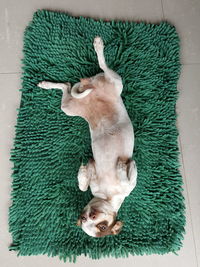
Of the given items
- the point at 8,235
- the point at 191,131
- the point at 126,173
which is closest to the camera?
the point at 126,173

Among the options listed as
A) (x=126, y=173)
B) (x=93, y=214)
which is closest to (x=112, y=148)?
(x=126, y=173)

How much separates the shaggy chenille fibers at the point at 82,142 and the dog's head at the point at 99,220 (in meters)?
0.35

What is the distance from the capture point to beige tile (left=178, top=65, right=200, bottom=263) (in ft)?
6.64

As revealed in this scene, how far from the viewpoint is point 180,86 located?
2092 millimetres

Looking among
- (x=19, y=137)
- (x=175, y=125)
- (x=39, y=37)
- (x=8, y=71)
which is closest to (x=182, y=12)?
(x=175, y=125)

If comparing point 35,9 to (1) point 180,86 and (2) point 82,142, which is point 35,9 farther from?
(1) point 180,86

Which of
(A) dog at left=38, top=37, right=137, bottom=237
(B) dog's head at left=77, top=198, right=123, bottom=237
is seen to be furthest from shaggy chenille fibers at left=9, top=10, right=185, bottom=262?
(B) dog's head at left=77, top=198, right=123, bottom=237

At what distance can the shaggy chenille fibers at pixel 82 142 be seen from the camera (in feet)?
6.30

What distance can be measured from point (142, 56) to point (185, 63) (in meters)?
0.31

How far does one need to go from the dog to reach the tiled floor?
46 cm

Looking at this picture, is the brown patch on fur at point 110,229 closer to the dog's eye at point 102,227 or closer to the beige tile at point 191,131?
the dog's eye at point 102,227

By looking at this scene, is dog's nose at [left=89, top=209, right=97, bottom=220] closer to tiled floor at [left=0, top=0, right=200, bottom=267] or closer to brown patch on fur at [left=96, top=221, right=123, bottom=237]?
brown patch on fur at [left=96, top=221, right=123, bottom=237]

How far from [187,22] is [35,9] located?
40.6 inches

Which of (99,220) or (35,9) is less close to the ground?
(35,9)
